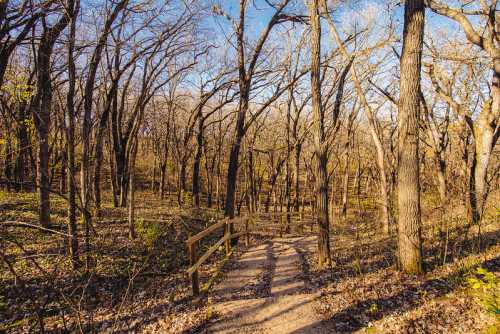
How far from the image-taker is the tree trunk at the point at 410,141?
5734 millimetres

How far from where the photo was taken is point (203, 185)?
35.1m

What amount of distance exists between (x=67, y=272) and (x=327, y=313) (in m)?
5.94

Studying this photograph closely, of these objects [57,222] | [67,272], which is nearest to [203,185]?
[57,222]

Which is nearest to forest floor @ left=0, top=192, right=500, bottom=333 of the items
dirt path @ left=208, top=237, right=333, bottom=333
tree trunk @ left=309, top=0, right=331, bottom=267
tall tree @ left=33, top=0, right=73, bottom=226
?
dirt path @ left=208, top=237, right=333, bottom=333

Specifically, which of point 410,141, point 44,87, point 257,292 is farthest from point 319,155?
point 44,87

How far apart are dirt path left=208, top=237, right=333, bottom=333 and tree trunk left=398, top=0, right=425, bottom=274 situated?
2.19m

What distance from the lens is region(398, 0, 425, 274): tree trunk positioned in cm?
573

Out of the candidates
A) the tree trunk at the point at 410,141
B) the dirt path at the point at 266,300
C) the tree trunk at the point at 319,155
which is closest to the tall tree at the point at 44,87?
the dirt path at the point at 266,300

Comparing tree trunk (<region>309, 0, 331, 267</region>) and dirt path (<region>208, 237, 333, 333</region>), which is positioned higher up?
tree trunk (<region>309, 0, 331, 267</region>)

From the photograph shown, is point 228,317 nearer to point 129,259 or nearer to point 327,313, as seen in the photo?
point 327,313

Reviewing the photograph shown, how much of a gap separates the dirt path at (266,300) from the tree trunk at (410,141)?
219cm

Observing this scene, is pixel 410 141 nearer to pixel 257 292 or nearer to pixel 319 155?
pixel 319 155

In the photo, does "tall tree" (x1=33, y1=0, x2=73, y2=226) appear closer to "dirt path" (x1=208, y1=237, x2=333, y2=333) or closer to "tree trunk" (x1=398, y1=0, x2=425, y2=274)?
"dirt path" (x1=208, y1=237, x2=333, y2=333)

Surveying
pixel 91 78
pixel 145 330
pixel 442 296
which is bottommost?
Result: pixel 145 330
